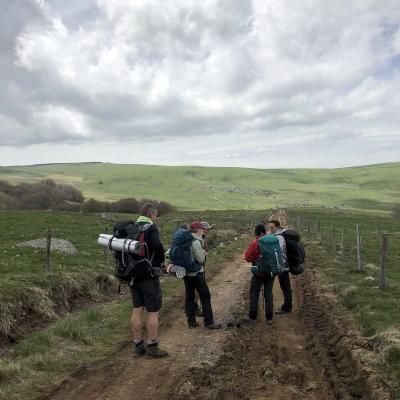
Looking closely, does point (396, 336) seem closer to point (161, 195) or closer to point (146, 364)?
point (146, 364)

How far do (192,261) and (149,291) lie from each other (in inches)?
81.8

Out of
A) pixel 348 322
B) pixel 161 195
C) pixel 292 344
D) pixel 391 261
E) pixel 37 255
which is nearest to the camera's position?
pixel 292 344

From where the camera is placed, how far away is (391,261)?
25.3 meters

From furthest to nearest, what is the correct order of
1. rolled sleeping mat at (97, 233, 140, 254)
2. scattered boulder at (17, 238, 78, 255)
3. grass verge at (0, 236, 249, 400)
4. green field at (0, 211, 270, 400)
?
1. scattered boulder at (17, 238, 78, 255)
2. rolled sleeping mat at (97, 233, 140, 254)
3. green field at (0, 211, 270, 400)
4. grass verge at (0, 236, 249, 400)

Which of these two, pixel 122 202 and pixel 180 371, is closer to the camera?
pixel 180 371

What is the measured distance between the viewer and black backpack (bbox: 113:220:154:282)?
829 centimetres

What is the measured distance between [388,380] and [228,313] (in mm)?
5710

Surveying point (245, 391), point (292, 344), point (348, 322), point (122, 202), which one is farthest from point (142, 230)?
point (122, 202)

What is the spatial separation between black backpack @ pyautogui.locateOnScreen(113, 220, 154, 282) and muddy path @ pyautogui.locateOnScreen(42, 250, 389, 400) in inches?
64.1

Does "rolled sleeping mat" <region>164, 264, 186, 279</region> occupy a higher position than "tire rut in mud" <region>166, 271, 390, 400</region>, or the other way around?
"rolled sleeping mat" <region>164, 264, 186, 279</region>

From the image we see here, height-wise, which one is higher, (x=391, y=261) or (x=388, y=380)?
(x=388, y=380)

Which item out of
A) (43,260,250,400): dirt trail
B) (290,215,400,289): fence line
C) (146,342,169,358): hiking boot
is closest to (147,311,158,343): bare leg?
(146,342,169,358): hiking boot

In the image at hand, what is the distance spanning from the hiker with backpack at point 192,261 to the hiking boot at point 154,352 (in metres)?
2.20

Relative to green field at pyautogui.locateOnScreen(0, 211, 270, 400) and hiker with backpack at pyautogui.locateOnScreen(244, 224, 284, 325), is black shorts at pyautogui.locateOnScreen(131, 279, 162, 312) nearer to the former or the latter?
green field at pyautogui.locateOnScreen(0, 211, 270, 400)
